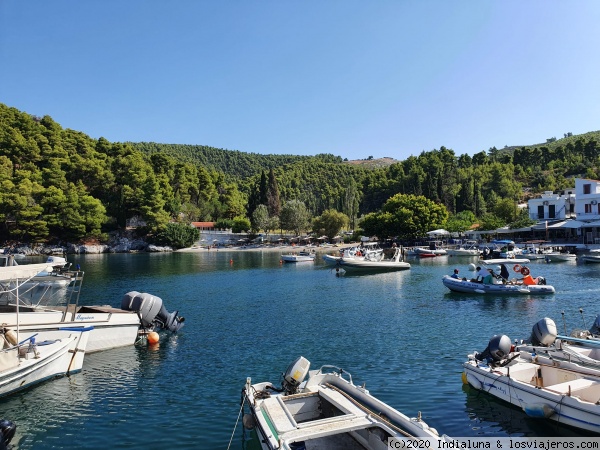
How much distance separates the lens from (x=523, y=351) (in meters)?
14.0

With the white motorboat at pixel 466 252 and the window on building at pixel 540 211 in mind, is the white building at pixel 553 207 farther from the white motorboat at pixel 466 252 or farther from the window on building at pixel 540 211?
the white motorboat at pixel 466 252

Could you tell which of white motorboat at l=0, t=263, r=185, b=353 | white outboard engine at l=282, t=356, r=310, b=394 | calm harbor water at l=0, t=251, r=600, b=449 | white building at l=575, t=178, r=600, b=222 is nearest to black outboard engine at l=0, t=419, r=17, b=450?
calm harbor water at l=0, t=251, r=600, b=449

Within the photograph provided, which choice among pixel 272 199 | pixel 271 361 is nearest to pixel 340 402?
pixel 271 361

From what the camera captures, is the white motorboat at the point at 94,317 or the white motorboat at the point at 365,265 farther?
the white motorboat at the point at 365,265

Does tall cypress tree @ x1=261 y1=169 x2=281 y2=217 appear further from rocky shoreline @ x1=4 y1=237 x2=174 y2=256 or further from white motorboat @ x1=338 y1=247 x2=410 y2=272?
white motorboat @ x1=338 y1=247 x2=410 y2=272

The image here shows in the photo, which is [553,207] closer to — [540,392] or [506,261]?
[506,261]

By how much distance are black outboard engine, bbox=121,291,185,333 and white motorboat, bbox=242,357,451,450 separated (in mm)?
11754

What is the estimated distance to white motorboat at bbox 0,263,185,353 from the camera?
→ 17.2 meters

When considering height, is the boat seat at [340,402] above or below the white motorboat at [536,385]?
above

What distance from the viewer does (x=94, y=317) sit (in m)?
19.2

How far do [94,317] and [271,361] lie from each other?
25.3 ft

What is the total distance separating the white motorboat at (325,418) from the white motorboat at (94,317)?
9.74 meters

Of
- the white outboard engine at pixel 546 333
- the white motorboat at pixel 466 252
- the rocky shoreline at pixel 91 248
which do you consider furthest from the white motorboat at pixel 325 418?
the rocky shoreline at pixel 91 248

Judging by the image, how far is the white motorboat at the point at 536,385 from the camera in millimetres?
10422
